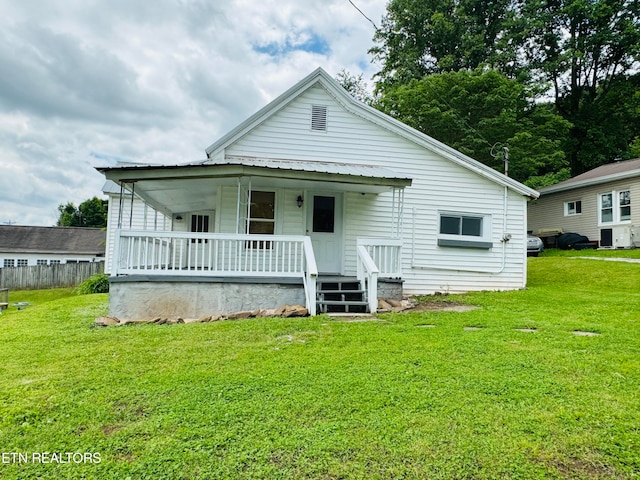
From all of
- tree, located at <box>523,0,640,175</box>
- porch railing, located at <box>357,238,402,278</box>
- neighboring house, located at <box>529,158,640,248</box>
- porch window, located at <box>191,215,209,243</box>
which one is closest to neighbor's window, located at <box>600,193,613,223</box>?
neighboring house, located at <box>529,158,640,248</box>

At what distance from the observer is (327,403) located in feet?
9.70

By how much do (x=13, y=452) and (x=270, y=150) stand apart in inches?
326

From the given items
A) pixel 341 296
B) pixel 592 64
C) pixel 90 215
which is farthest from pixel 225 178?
pixel 90 215

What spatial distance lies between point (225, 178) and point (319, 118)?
3800 millimetres

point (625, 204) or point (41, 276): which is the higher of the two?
point (625, 204)

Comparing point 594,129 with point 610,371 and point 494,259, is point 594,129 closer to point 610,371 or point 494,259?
point 494,259

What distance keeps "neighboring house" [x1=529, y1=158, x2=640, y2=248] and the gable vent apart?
568 inches

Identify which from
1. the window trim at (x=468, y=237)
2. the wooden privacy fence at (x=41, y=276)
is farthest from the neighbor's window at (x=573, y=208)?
the wooden privacy fence at (x=41, y=276)

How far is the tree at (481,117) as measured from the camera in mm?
21422

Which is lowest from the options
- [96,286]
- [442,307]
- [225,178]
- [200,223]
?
[96,286]

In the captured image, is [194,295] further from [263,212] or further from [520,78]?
[520,78]

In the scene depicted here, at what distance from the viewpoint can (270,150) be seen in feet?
32.1

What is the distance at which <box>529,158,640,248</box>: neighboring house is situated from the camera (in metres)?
16.1

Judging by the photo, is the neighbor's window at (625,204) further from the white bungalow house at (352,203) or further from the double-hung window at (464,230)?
the double-hung window at (464,230)
